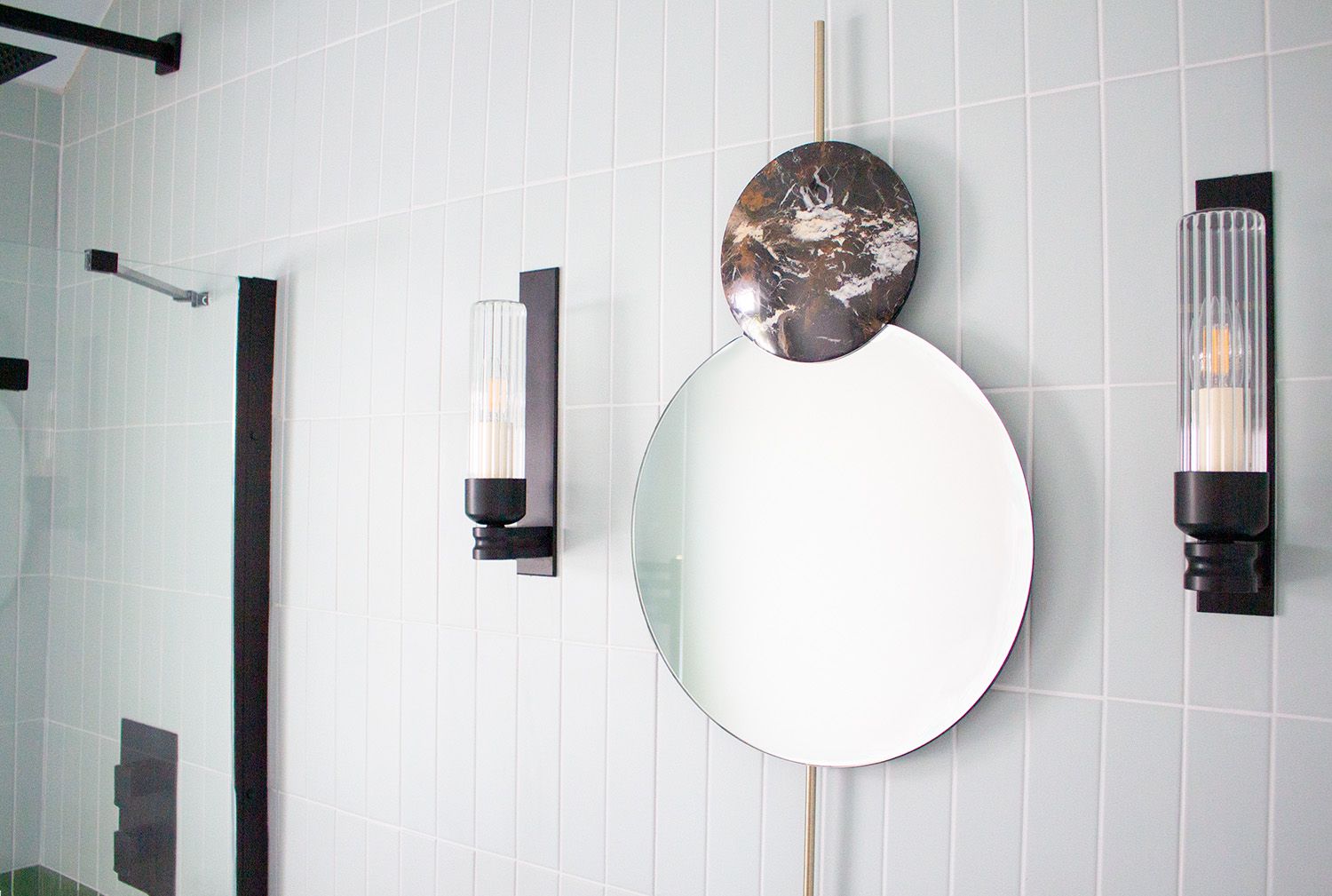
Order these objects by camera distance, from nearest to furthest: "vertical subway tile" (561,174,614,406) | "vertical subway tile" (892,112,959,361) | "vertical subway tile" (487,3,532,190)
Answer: "vertical subway tile" (892,112,959,361)
"vertical subway tile" (561,174,614,406)
"vertical subway tile" (487,3,532,190)

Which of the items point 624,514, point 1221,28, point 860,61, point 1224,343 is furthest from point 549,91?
point 1224,343

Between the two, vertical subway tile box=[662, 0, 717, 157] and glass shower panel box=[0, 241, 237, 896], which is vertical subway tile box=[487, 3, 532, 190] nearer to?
vertical subway tile box=[662, 0, 717, 157]

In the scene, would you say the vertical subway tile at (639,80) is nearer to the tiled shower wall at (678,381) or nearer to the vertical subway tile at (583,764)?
the tiled shower wall at (678,381)

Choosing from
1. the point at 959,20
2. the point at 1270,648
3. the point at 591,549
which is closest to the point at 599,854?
the point at 591,549

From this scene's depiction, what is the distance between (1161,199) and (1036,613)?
413mm

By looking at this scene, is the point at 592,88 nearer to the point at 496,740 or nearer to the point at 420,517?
the point at 420,517

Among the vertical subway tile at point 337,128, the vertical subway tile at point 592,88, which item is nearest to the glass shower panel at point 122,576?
the vertical subway tile at point 337,128

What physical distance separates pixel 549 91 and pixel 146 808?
49.4 inches

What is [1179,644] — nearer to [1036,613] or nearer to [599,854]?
[1036,613]

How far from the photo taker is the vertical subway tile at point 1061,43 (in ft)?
3.06

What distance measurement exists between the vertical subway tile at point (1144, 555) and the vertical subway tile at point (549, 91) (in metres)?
0.79

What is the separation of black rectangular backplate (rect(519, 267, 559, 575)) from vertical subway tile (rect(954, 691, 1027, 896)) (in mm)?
577

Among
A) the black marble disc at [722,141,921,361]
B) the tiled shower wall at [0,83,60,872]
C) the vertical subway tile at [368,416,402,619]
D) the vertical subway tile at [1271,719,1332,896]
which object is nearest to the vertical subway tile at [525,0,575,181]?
the black marble disc at [722,141,921,361]

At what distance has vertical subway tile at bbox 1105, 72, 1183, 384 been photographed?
89cm
